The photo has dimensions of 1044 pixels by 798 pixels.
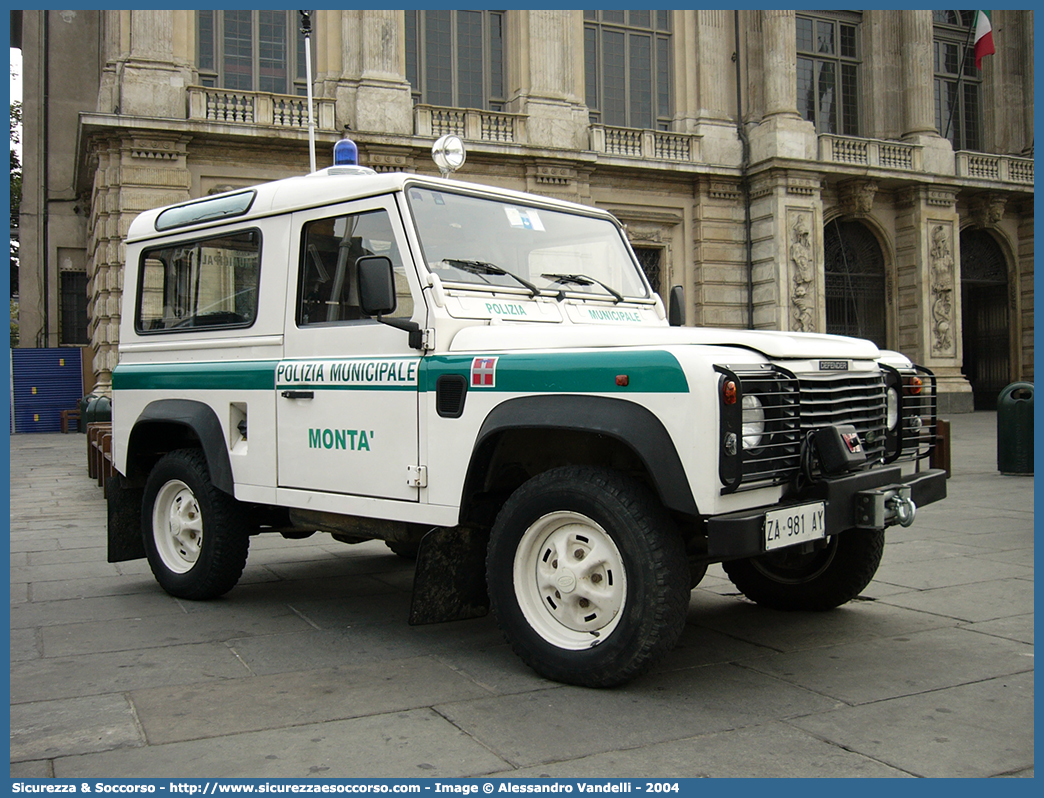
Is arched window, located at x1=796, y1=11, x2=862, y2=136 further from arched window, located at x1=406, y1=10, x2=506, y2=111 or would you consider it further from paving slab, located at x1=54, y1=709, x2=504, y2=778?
paving slab, located at x1=54, y1=709, x2=504, y2=778

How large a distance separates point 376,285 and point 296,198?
1326 mm

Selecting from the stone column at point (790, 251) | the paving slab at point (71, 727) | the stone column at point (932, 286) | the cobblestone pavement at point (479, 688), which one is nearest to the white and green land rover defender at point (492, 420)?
the cobblestone pavement at point (479, 688)

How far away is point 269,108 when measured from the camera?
22453 mm

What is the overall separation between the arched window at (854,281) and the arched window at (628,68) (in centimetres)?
635

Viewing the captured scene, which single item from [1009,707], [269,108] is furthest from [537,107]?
[1009,707]

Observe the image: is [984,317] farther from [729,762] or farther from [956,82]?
[729,762]

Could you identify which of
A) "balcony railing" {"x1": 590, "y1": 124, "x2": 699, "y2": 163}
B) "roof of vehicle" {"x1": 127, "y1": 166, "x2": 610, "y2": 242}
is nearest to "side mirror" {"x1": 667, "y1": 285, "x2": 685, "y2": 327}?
"roof of vehicle" {"x1": 127, "y1": 166, "x2": 610, "y2": 242}

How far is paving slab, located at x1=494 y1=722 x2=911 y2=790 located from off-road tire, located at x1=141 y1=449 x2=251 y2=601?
126 inches

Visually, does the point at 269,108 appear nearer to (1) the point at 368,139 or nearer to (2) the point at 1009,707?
(1) the point at 368,139

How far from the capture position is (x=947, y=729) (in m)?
3.79

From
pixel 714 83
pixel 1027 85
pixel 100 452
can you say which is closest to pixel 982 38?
pixel 1027 85

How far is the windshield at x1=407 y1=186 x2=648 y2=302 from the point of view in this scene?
5207mm

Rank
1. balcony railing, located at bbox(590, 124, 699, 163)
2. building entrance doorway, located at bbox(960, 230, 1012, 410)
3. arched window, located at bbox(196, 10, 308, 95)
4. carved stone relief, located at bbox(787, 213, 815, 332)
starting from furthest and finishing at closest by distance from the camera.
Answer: building entrance doorway, located at bbox(960, 230, 1012, 410) → carved stone relief, located at bbox(787, 213, 815, 332) → balcony railing, located at bbox(590, 124, 699, 163) → arched window, located at bbox(196, 10, 308, 95)
